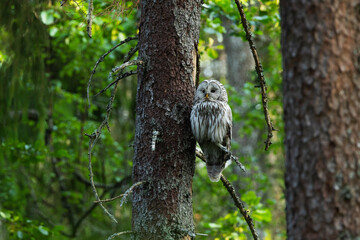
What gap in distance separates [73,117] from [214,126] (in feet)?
17.7

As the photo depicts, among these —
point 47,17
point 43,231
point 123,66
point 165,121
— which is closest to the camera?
point 123,66

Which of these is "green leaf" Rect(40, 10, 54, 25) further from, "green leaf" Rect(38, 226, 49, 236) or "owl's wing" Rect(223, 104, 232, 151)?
"owl's wing" Rect(223, 104, 232, 151)

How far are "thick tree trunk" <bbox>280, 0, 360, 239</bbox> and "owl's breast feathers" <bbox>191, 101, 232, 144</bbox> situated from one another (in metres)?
1.58

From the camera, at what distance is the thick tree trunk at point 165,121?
10.9ft

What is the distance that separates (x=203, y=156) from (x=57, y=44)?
629 centimetres

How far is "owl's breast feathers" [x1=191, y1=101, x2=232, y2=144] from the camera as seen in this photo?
3855mm

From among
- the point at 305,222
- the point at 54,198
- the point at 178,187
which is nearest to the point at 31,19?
the point at 178,187

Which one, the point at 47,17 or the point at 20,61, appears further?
the point at 20,61

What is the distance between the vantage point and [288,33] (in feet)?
7.41

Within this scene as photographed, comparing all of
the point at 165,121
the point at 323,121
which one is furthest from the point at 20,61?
the point at 323,121

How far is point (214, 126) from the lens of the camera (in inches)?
162

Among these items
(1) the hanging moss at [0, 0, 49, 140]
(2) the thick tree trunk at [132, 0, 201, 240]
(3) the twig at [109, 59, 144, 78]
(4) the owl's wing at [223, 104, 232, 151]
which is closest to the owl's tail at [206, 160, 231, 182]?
(4) the owl's wing at [223, 104, 232, 151]

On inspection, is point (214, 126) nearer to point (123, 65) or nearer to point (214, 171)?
point (214, 171)

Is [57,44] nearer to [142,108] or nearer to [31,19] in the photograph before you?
[31,19]
